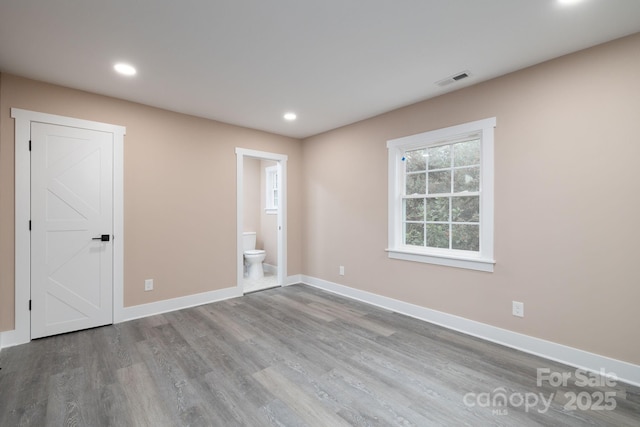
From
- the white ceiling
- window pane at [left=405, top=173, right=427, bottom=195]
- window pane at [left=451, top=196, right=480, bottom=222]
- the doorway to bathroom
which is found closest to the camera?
the white ceiling

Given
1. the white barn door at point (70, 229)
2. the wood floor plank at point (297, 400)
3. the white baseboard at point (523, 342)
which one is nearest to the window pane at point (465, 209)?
the white baseboard at point (523, 342)

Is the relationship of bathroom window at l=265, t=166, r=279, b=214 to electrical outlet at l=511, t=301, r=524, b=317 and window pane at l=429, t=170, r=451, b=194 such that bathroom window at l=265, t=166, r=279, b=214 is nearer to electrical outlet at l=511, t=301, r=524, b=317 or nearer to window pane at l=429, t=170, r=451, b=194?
window pane at l=429, t=170, r=451, b=194

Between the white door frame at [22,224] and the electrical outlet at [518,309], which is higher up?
the white door frame at [22,224]

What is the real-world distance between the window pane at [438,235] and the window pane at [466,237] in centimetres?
8

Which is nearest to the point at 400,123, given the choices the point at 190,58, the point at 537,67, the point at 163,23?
the point at 537,67

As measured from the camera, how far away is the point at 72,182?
9.71ft

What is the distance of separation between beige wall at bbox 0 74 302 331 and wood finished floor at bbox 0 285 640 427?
66cm

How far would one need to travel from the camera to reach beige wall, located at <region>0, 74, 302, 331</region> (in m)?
2.67

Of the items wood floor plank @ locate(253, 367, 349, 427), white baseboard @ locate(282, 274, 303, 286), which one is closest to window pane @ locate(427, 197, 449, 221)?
wood floor plank @ locate(253, 367, 349, 427)

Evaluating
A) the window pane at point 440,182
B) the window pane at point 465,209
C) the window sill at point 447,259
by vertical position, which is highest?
the window pane at point 440,182

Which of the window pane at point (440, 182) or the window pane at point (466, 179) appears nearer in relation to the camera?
the window pane at point (466, 179)

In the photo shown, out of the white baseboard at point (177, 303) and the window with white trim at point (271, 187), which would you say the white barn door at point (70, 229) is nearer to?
the white baseboard at point (177, 303)

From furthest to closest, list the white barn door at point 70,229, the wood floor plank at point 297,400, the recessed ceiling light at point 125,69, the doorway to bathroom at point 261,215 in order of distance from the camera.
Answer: the doorway to bathroom at point 261,215 → the white barn door at point 70,229 → the recessed ceiling light at point 125,69 → the wood floor plank at point 297,400

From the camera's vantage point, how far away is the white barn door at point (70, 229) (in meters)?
2.79
